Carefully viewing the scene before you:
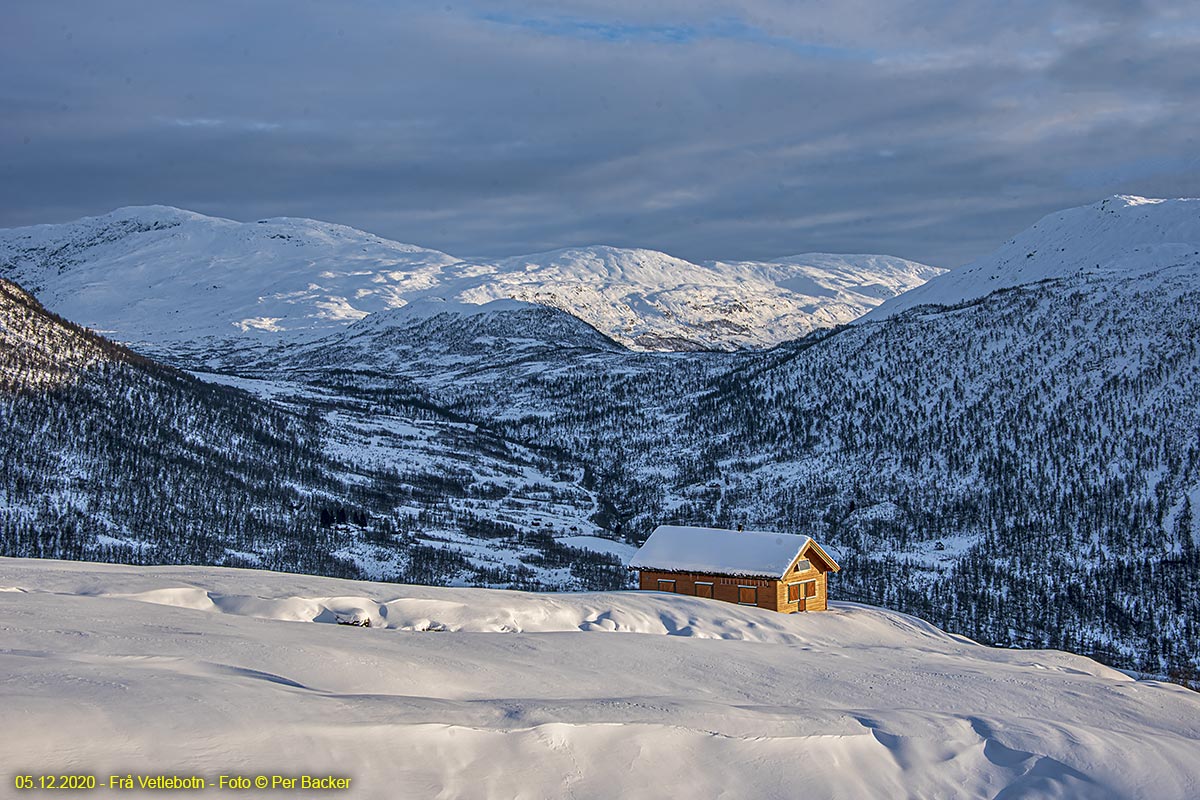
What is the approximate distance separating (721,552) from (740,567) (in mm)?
2118

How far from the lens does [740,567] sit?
47531 mm

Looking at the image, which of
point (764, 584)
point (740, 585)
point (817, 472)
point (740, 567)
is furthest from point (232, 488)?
point (817, 472)

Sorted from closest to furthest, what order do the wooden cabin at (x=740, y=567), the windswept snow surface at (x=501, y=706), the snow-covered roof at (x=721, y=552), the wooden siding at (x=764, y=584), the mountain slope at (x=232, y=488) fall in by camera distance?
the windswept snow surface at (x=501, y=706) < the wooden siding at (x=764, y=584) < the wooden cabin at (x=740, y=567) < the snow-covered roof at (x=721, y=552) < the mountain slope at (x=232, y=488)

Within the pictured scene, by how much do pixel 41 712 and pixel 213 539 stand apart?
246 ft

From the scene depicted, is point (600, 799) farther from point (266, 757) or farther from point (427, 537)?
point (427, 537)

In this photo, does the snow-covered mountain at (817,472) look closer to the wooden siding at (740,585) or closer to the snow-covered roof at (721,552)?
the wooden siding at (740,585)

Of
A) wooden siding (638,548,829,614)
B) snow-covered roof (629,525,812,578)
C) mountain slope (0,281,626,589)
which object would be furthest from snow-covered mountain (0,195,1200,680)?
snow-covered roof (629,525,812,578)

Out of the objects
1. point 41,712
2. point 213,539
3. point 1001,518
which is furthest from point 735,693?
point 1001,518

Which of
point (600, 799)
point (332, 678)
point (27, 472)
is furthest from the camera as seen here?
point (27, 472)

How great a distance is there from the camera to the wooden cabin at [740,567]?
153 feet

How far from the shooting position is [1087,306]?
6053 inches

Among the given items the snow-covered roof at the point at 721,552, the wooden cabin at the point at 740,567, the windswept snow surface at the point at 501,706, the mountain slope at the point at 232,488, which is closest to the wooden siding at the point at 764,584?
the wooden cabin at the point at 740,567

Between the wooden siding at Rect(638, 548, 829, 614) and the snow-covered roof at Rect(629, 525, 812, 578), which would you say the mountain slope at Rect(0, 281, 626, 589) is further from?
the wooden siding at Rect(638, 548, 829, 614)

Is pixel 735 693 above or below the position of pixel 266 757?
below
